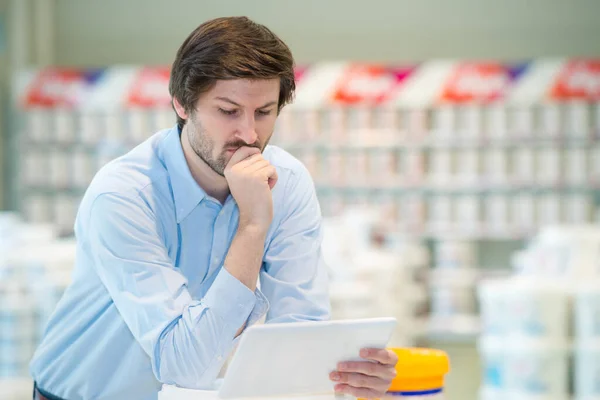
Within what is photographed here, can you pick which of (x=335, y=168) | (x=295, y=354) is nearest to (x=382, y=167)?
(x=335, y=168)

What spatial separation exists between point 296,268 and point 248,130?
0.33 meters

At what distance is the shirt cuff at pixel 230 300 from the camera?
5.99 feet

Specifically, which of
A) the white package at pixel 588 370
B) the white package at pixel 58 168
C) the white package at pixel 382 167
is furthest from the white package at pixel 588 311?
the white package at pixel 58 168

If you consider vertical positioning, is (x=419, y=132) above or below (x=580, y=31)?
below

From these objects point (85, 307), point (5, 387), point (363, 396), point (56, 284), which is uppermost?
point (85, 307)

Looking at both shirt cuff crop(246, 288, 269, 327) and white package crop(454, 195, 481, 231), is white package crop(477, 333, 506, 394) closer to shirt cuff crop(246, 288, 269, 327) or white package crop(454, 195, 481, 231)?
shirt cuff crop(246, 288, 269, 327)

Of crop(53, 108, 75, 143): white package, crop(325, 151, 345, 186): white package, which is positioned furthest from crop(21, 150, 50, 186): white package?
crop(325, 151, 345, 186): white package

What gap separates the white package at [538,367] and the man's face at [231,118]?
3.52 metres

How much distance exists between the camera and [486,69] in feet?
31.6

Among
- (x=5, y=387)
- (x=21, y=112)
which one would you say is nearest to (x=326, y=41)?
(x=21, y=112)

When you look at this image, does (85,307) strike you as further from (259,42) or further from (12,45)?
(12,45)

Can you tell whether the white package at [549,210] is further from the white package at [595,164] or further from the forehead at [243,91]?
the forehead at [243,91]

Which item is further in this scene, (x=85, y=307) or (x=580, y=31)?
(x=580, y=31)

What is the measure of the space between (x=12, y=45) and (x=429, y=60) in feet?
16.0
